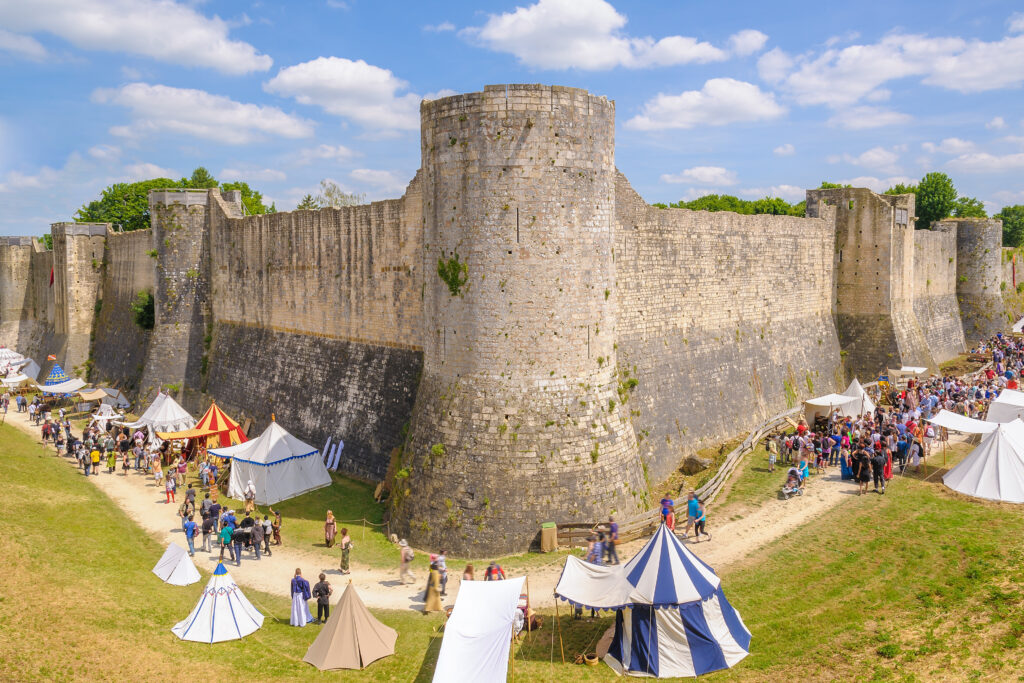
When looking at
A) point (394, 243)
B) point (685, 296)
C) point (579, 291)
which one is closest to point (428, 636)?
point (579, 291)

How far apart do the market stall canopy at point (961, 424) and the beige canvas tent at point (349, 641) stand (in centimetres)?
1517

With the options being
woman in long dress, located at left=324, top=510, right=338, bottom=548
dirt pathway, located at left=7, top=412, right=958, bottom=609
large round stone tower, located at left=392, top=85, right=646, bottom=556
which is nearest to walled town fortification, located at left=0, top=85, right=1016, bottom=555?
large round stone tower, located at left=392, top=85, right=646, bottom=556

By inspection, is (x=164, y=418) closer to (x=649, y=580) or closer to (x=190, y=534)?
(x=190, y=534)

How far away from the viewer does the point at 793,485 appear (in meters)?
16.7

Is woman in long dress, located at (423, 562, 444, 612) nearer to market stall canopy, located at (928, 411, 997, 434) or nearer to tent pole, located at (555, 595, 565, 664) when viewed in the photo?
tent pole, located at (555, 595, 565, 664)

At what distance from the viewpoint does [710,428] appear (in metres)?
20.4

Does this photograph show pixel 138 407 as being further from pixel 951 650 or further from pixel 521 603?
pixel 951 650

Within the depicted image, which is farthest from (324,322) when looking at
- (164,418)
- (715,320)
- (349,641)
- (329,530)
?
(349,641)

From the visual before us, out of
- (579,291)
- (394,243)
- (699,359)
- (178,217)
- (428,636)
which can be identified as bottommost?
(428,636)

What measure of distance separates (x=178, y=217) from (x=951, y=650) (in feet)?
90.9

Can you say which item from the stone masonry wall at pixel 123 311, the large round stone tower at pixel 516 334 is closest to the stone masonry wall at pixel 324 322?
the large round stone tower at pixel 516 334

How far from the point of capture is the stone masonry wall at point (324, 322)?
19.0 metres

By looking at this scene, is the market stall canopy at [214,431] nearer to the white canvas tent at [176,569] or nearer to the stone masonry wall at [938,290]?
the white canvas tent at [176,569]

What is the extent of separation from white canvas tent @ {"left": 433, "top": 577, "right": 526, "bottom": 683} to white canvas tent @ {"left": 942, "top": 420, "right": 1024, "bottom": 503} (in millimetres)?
10923
